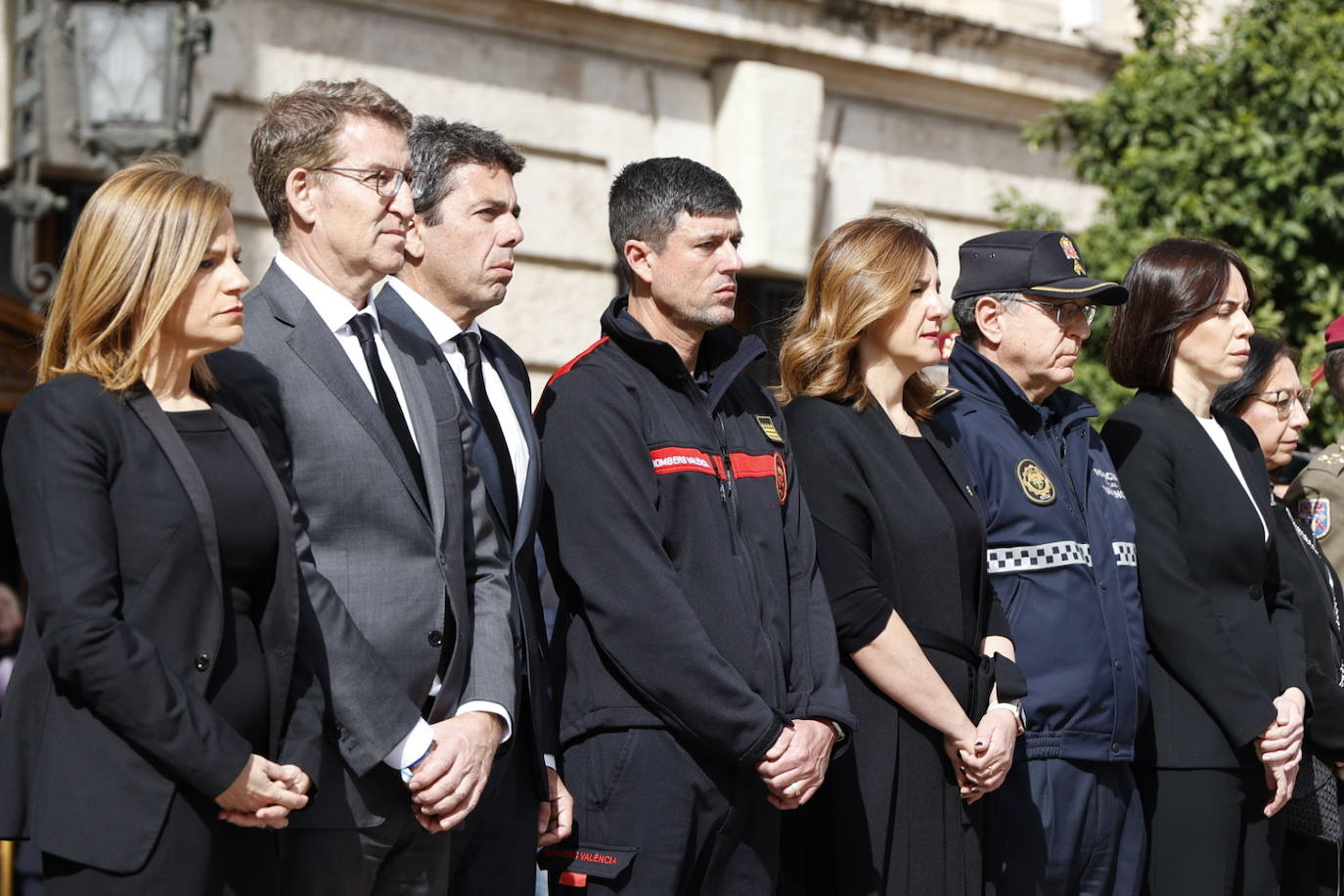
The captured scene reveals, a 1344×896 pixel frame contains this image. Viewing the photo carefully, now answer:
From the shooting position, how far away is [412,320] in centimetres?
434

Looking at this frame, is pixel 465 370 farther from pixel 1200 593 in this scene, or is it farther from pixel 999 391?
pixel 1200 593

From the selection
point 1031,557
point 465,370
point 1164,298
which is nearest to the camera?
point 465,370

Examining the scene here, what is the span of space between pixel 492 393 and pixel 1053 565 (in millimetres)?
1560

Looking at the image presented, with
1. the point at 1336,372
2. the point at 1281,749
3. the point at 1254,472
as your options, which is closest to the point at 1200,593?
the point at 1281,749

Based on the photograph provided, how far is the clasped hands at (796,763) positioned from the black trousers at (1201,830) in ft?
4.39

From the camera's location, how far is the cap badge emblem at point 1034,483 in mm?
4906

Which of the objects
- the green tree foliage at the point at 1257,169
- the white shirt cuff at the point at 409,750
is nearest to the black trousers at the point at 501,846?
the white shirt cuff at the point at 409,750

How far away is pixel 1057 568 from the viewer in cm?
488

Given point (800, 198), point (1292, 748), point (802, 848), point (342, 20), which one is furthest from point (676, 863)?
point (800, 198)

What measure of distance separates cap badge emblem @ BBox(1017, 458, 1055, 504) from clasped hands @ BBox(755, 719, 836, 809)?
1.01 metres

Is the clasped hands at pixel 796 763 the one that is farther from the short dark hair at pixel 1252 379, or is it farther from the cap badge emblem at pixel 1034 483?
the short dark hair at pixel 1252 379

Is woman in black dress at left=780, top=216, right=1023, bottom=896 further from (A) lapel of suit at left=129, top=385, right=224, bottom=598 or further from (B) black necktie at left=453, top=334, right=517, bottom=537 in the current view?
(A) lapel of suit at left=129, top=385, right=224, bottom=598

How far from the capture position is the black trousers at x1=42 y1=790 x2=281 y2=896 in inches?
128

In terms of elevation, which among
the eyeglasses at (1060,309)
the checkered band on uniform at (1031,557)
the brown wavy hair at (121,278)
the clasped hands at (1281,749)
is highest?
the brown wavy hair at (121,278)
